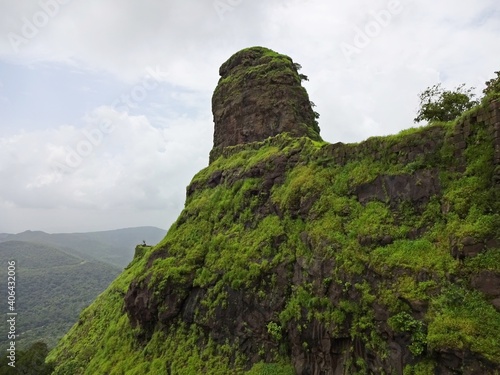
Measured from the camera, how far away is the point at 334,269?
→ 48.8ft

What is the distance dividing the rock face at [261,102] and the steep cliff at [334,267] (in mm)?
6114

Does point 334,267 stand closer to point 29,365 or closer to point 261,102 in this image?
point 261,102

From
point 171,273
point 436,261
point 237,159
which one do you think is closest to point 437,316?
point 436,261

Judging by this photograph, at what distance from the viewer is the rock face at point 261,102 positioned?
32250mm

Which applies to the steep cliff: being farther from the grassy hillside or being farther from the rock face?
the rock face

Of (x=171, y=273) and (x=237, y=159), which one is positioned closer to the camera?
(x=171, y=273)

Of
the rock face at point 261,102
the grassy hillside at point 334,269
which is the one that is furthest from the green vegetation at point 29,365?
the rock face at point 261,102

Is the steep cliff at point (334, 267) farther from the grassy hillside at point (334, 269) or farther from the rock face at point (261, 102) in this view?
the rock face at point (261, 102)

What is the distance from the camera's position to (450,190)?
1324cm

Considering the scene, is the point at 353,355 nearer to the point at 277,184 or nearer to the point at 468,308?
the point at 468,308

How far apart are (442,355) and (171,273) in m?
16.6

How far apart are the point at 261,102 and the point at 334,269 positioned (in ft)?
71.4

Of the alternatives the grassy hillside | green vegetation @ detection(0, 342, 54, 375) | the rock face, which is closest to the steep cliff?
the grassy hillside

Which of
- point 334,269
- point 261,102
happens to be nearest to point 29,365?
point 334,269
